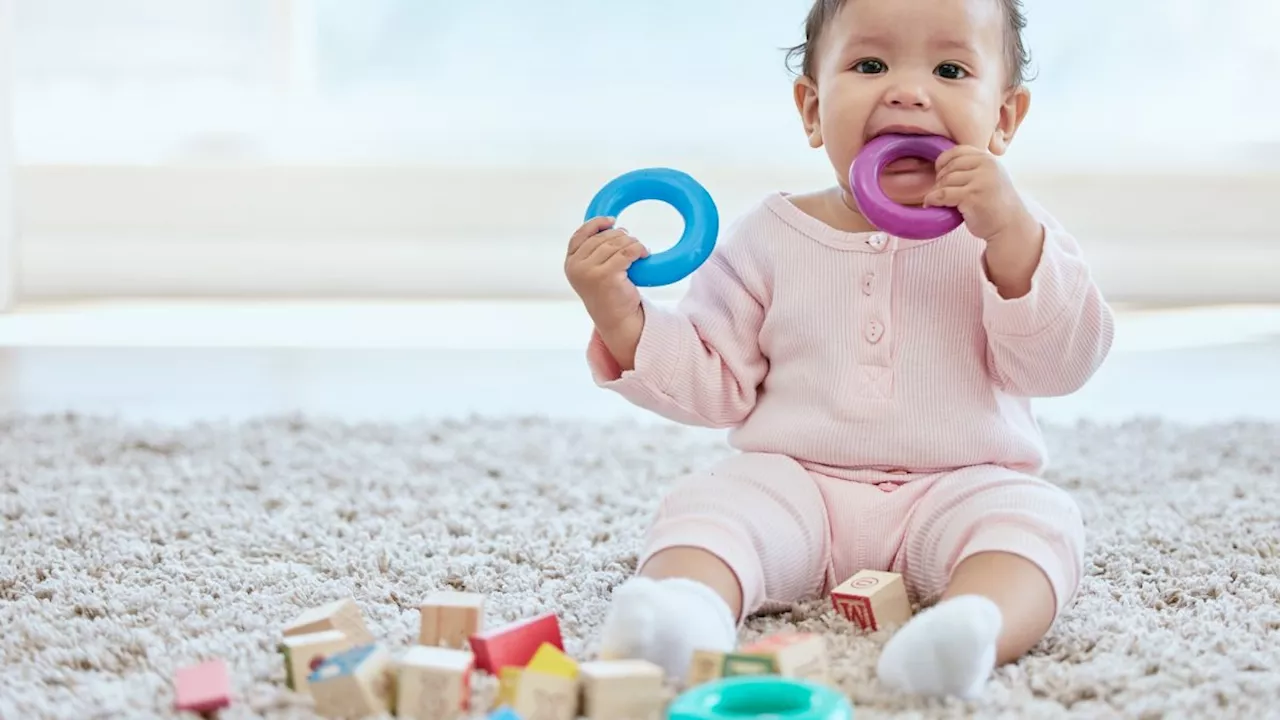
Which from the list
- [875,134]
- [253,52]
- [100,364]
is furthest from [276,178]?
[875,134]

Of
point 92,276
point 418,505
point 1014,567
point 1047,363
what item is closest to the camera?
point 1014,567

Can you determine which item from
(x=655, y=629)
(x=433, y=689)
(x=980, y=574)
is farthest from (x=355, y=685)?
(x=980, y=574)

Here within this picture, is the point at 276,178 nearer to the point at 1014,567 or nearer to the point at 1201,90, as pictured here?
the point at 1201,90

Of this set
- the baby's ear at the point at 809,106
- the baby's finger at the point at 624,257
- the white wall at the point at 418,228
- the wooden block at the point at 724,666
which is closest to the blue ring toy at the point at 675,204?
the baby's finger at the point at 624,257

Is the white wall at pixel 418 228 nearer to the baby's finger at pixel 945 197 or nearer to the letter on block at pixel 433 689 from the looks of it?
the baby's finger at pixel 945 197

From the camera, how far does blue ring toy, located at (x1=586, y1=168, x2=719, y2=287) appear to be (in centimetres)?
104

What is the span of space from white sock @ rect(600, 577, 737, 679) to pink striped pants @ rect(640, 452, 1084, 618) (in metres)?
0.11

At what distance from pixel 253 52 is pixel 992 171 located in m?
2.22

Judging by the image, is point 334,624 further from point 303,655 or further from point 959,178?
point 959,178

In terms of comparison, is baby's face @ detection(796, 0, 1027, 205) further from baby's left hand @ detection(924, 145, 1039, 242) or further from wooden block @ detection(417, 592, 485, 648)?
wooden block @ detection(417, 592, 485, 648)

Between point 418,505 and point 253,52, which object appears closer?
point 418,505

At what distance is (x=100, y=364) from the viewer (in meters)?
2.07

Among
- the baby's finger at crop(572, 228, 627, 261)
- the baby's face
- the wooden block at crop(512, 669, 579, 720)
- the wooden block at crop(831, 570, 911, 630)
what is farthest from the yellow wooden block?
the baby's face

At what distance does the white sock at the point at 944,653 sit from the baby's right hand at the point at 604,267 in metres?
0.35
